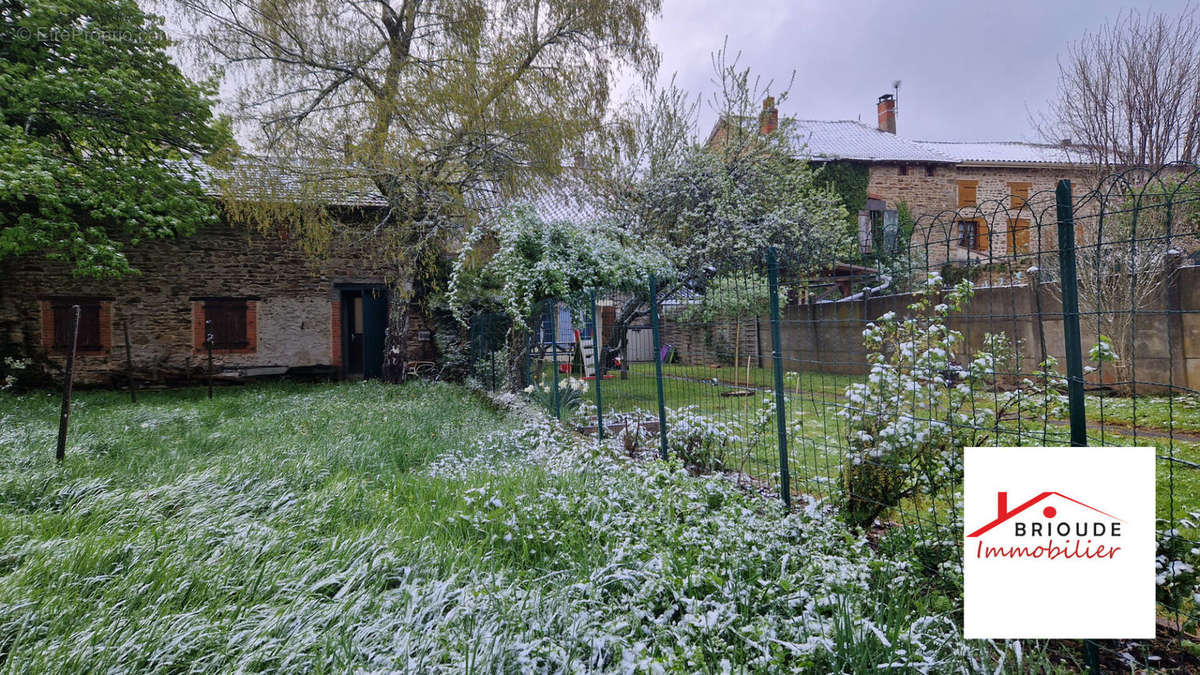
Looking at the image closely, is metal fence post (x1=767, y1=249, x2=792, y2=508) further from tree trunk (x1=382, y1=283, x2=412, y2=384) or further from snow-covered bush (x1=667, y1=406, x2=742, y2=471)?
tree trunk (x1=382, y1=283, x2=412, y2=384)

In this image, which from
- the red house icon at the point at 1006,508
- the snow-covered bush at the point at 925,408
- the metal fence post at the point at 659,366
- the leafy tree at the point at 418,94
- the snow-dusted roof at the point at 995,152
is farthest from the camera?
the snow-dusted roof at the point at 995,152

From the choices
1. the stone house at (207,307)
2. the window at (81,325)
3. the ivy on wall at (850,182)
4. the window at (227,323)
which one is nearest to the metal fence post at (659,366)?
the stone house at (207,307)

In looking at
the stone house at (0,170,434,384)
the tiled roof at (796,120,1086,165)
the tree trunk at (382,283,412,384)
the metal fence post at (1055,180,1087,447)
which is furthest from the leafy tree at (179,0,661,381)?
the tiled roof at (796,120,1086,165)

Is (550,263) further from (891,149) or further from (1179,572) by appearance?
(891,149)

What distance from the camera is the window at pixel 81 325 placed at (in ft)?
36.9

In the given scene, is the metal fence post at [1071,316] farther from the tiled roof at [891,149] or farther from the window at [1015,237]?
the tiled roof at [891,149]

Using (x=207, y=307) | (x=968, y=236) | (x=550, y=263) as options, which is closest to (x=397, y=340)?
(x=207, y=307)

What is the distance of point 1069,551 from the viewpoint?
1886 millimetres

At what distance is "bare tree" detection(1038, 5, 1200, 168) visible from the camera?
9812 millimetres

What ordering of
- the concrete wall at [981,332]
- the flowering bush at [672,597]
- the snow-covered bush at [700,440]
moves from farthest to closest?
the snow-covered bush at [700,440]
the concrete wall at [981,332]
the flowering bush at [672,597]

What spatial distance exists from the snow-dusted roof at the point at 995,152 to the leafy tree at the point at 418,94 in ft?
50.0

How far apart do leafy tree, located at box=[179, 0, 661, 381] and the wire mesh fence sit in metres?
3.72

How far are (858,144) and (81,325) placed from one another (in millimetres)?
21804

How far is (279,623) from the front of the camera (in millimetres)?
1962
